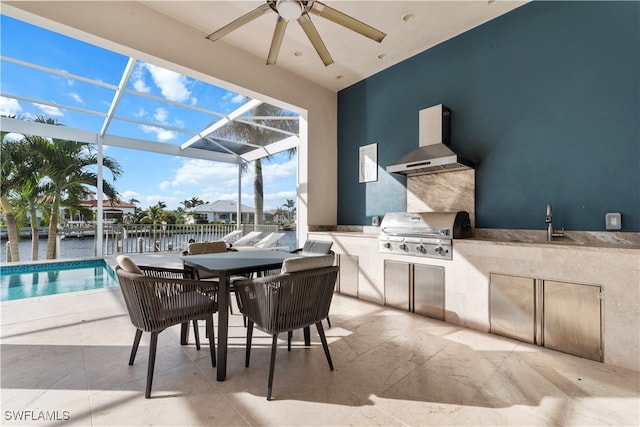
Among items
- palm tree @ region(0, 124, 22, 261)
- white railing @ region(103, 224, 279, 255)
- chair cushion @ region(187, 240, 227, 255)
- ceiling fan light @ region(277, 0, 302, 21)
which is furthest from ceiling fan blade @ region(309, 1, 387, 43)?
palm tree @ region(0, 124, 22, 261)

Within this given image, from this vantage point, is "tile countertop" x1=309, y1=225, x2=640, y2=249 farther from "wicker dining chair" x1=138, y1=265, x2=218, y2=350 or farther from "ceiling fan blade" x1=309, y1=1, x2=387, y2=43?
"wicker dining chair" x1=138, y1=265, x2=218, y2=350

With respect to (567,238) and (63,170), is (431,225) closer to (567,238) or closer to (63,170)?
(567,238)

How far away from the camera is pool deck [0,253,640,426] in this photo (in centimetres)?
155

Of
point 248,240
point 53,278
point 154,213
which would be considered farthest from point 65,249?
point 248,240

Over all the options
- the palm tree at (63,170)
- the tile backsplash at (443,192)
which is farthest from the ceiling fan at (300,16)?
the palm tree at (63,170)

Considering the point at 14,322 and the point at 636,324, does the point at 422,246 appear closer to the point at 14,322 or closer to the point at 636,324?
the point at 636,324

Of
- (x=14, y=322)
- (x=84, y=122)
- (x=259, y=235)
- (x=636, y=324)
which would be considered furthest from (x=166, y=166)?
(x=636, y=324)

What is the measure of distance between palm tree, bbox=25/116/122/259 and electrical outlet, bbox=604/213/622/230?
372 inches

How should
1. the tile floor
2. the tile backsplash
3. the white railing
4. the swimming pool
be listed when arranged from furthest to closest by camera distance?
the white railing < the swimming pool < the tile backsplash < the tile floor

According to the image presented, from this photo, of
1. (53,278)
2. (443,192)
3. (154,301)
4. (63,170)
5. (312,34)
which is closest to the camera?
(154,301)

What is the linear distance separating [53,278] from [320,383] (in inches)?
229

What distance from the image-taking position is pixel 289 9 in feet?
6.87

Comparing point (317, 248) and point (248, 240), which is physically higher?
point (317, 248)

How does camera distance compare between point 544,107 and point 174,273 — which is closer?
point 174,273
